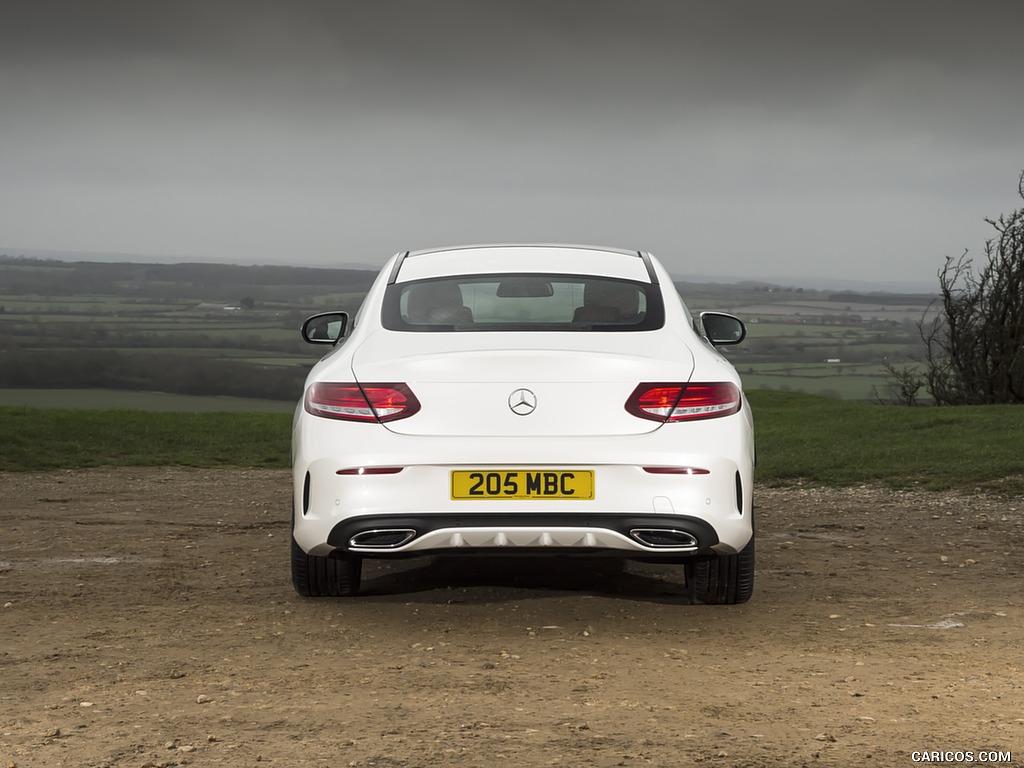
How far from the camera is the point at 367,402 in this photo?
594cm

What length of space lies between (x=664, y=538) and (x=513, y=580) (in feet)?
6.52

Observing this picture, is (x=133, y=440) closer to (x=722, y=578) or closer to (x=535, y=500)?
(x=722, y=578)

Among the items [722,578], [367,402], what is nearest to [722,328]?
[722,578]

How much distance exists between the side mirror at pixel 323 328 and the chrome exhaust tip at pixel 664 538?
2.76 m

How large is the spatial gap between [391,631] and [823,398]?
104ft

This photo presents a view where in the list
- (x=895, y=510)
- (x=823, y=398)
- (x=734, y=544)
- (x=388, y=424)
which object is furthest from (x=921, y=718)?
(x=823, y=398)

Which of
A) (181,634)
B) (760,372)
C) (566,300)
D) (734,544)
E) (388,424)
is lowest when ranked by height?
(760,372)

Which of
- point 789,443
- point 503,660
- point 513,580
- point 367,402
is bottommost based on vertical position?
point 789,443

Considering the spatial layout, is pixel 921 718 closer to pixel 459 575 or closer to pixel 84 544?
pixel 459 575

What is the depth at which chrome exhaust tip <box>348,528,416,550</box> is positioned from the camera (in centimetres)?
584

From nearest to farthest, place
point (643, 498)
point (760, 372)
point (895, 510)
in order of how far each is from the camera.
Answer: point (643, 498), point (895, 510), point (760, 372)

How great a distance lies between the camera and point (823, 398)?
36.6 metres

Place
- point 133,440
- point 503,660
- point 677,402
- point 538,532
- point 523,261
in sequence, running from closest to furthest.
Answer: point 503,660, point 538,532, point 677,402, point 523,261, point 133,440

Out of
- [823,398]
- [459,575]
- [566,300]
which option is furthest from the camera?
[823,398]
